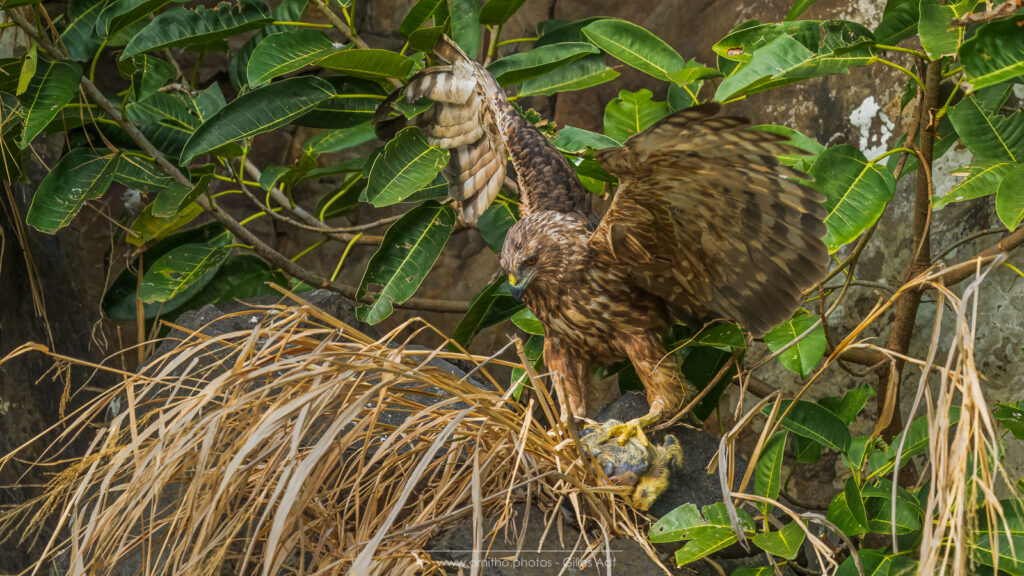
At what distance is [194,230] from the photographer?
2.59m

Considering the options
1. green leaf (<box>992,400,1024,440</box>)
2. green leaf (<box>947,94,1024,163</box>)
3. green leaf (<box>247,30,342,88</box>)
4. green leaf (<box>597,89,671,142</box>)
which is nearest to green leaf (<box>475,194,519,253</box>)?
green leaf (<box>597,89,671,142</box>)

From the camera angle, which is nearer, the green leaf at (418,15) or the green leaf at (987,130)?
the green leaf at (987,130)

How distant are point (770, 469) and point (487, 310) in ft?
3.09

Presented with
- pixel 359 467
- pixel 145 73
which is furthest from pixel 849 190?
pixel 145 73

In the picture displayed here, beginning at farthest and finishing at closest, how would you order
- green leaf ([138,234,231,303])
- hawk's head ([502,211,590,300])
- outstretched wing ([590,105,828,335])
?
green leaf ([138,234,231,303])
hawk's head ([502,211,590,300])
outstretched wing ([590,105,828,335])

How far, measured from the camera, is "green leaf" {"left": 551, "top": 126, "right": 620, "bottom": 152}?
7.01 ft

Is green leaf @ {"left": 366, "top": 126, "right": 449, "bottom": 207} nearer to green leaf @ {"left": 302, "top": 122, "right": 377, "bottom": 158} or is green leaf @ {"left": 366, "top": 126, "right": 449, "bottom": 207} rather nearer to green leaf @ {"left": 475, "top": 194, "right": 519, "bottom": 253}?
green leaf @ {"left": 475, "top": 194, "right": 519, "bottom": 253}

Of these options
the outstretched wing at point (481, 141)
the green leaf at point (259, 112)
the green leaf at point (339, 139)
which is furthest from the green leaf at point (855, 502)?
the green leaf at point (339, 139)

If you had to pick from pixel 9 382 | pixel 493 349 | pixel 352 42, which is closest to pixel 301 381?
pixel 352 42

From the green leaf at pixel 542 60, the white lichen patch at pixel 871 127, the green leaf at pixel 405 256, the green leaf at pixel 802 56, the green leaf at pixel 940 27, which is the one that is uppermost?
the green leaf at pixel 940 27

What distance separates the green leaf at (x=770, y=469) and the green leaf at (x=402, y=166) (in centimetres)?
95

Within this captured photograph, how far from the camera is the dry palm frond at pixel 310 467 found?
126 centimetres

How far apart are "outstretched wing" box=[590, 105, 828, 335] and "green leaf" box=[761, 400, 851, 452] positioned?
6.7 inches

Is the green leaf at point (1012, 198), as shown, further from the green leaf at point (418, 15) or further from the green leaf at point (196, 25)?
the green leaf at point (196, 25)
